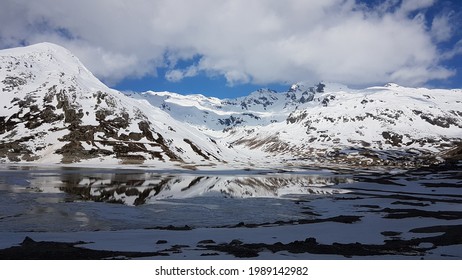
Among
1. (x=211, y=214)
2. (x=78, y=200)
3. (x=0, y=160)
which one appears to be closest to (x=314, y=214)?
(x=211, y=214)

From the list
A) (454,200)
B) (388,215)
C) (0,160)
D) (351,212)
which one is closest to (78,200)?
(351,212)

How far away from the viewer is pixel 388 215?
42.8 meters

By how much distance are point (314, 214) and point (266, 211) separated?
5813 millimetres

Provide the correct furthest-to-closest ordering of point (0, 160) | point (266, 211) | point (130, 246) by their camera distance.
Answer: point (0, 160), point (266, 211), point (130, 246)

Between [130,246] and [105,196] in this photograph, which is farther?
[105,196]

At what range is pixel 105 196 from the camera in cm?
5712

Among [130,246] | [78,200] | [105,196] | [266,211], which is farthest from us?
[105,196]
